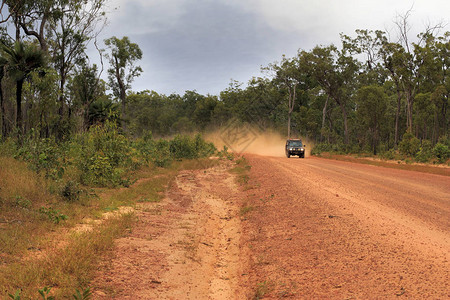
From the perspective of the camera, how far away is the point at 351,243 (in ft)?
19.3

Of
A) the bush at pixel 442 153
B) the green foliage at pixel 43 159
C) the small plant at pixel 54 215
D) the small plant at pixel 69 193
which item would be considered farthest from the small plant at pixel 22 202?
the bush at pixel 442 153

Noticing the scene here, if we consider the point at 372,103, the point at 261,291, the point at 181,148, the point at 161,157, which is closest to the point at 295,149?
the point at 181,148

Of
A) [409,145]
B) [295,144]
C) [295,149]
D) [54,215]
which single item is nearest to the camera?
[54,215]

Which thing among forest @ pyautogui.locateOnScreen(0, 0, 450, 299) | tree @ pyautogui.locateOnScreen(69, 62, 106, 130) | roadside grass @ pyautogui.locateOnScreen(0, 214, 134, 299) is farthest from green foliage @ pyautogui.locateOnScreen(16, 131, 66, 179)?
tree @ pyautogui.locateOnScreen(69, 62, 106, 130)

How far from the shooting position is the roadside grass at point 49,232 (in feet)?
14.4

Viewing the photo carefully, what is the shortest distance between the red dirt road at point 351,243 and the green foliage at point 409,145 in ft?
50.8

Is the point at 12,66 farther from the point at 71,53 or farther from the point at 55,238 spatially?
the point at 55,238

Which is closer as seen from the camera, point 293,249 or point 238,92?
point 293,249

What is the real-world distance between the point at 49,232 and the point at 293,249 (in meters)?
4.60

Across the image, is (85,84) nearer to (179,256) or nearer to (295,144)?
(295,144)

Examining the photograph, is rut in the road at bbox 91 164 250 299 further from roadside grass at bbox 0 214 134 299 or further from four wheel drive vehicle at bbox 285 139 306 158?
four wheel drive vehicle at bbox 285 139 306 158

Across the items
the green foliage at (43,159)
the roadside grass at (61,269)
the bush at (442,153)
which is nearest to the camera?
the roadside grass at (61,269)

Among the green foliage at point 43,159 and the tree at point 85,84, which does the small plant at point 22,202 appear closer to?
the green foliage at point 43,159

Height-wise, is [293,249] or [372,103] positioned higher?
[372,103]
